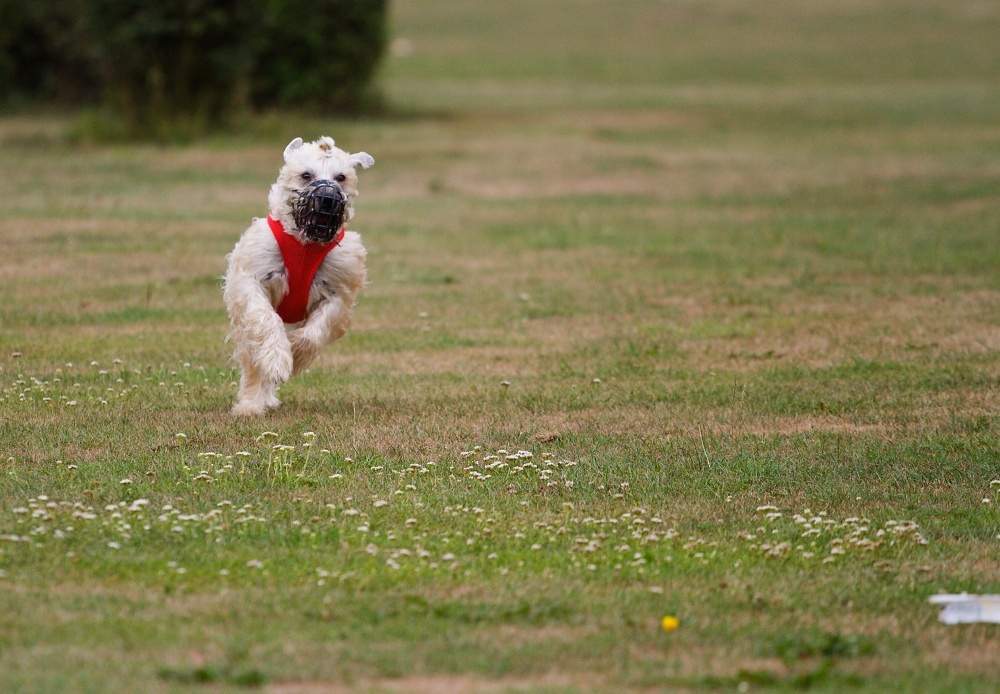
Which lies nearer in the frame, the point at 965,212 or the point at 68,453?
the point at 68,453

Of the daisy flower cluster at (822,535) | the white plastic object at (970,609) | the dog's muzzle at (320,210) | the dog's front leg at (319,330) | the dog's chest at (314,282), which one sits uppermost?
the dog's muzzle at (320,210)

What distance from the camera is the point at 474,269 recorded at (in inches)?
680

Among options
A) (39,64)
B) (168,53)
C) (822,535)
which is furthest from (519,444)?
(39,64)

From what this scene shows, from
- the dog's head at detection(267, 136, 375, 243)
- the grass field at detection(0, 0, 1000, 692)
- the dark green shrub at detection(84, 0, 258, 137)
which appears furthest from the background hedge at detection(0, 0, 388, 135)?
the dog's head at detection(267, 136, 375, 243)

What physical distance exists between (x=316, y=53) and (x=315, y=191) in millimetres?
26626

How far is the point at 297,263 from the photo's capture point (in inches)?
419

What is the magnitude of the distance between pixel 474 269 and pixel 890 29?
165ft

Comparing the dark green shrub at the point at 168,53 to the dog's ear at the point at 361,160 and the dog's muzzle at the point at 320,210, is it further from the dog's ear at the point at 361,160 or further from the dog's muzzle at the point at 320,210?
the dog's muzzle at the point at 320,210

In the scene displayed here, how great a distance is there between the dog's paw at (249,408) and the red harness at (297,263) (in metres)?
0.69

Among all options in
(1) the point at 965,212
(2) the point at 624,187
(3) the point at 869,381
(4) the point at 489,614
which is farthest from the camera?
(2) the point at 624,187

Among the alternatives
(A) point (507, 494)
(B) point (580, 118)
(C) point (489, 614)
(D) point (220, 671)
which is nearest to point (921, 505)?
(A) point (507, 494)

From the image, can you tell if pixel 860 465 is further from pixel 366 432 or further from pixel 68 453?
pixel 68 453

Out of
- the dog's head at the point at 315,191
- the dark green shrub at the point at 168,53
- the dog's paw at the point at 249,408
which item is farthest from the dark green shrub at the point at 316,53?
the dog's paw at the point at 249,408

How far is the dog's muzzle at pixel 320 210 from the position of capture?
32.9 ft
